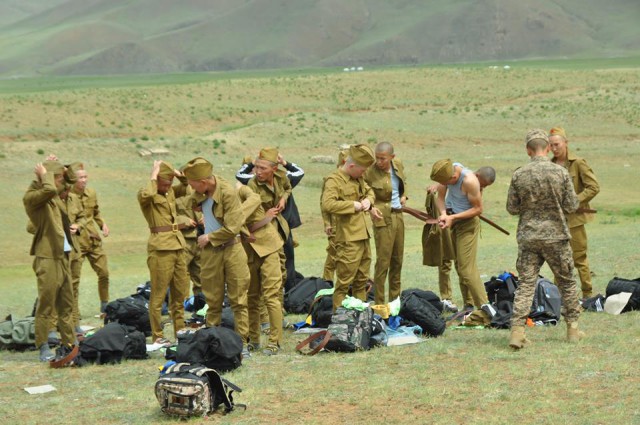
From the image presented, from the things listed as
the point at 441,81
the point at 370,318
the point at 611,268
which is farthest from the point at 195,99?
the point at 370,318

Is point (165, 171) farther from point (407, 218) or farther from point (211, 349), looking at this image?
point (407, 218)

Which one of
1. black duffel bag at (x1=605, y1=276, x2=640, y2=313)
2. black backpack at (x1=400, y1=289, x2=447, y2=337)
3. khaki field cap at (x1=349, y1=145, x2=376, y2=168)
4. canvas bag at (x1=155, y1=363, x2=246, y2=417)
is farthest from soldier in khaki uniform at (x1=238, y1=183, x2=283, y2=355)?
black duffel bag at (x1=605, y1=276, x2=640, y2=313)

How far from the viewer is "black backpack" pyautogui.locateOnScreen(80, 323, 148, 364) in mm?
10977

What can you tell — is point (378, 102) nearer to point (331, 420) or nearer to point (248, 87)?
point (248, 87)

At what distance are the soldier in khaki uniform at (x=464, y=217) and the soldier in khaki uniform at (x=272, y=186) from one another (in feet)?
6.33

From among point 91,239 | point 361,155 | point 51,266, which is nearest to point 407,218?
point 91,239

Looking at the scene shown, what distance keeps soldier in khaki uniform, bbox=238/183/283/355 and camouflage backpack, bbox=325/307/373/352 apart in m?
0.70

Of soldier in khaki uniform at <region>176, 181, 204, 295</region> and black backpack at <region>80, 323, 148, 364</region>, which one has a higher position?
soldier in khaki uniform at <region>176, 181, 204, 295</region>

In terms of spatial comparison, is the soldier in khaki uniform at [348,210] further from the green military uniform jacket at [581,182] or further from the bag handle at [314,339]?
the green military uniform jacket at [581,182]

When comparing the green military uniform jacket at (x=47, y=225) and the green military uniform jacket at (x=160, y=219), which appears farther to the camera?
the green military uniform jacket at (x=160, y=219)

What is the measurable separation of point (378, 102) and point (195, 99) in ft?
46.0

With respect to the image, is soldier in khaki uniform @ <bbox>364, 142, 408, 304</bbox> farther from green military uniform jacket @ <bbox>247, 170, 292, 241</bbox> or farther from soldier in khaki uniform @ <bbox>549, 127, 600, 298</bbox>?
soldier in khaki uniform @ <bbox>549, 127, 600, 298</bbox>

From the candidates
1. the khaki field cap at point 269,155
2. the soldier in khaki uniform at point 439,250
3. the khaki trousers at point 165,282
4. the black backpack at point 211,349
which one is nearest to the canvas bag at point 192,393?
the black backpack at point 211,349

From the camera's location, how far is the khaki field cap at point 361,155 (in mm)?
11938
